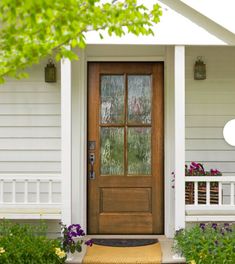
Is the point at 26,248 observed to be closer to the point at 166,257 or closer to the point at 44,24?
the point at 166,257

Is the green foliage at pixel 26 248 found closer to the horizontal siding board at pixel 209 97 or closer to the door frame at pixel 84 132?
the door frame at pixel 84 132

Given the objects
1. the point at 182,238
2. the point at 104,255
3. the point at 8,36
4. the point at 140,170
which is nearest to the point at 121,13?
the point at 8,36

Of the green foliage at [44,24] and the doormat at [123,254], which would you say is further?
the doormat at [123,254]

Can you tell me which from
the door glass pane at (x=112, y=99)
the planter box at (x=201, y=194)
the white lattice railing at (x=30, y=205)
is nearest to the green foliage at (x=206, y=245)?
the planter box at (x=201, y=194)

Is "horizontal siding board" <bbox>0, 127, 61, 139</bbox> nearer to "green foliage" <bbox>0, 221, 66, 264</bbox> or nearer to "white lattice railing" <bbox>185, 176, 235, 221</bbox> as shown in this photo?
"green foliage" <bbox>0, 221, 66, 264</bbox>

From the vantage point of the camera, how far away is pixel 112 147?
614cm

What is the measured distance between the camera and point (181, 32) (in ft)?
16.8

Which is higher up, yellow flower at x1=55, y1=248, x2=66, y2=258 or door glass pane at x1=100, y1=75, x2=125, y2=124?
door glass pane at x1=100, y1=75, x2=125, y2=124

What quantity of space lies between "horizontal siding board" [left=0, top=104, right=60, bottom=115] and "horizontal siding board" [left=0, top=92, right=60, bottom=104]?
0.04 metres

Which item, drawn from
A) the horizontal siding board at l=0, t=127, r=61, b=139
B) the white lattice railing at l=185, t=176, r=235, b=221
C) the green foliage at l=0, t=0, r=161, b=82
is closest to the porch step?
the white lattice railing at l=185, t=176, r=235, b=221

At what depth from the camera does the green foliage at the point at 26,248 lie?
463 centimetres

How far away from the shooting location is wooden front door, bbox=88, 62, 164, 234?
6.09m

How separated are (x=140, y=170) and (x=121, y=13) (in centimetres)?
329

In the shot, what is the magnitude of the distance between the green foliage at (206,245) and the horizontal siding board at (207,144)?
4.01 ft
